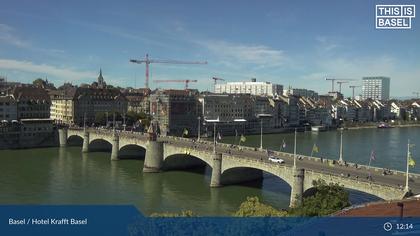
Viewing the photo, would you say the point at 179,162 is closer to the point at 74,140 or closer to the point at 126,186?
the point at 126,186

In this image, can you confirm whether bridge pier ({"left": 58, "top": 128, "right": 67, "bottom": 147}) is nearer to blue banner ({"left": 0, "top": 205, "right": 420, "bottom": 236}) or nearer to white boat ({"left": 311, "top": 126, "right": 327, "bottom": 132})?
blue banner ({"left": 0, "top": 205, "right": 420, "bottom": 236})

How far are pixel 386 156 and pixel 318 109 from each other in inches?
3583

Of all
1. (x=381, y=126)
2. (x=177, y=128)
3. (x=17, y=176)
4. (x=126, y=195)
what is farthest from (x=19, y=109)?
(x=381, y=126)

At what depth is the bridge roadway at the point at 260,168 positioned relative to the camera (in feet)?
121

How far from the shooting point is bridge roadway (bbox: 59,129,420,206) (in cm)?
3691

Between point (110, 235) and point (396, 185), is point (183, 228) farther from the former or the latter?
point (396, 185)

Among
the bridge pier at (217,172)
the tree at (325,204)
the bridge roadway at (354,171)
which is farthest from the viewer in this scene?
the bridge pier at (217,172)

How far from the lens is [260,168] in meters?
46.1

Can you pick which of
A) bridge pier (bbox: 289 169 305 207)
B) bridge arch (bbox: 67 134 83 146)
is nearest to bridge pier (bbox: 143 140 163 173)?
bridge pier (bbox: 289 169 305 207)

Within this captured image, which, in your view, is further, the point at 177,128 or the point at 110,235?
the point at 177,128

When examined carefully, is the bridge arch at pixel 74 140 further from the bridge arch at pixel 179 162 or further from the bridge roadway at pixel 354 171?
the bridge roadway at pixel 354 171

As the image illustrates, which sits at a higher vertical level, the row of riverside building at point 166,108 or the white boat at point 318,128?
the row of riverside building at point 166,108

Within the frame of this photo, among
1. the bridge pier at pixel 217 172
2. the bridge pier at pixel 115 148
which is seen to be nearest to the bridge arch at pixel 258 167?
the bridge pier at pixel 217 172

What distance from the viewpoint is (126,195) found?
47188 millimetres
